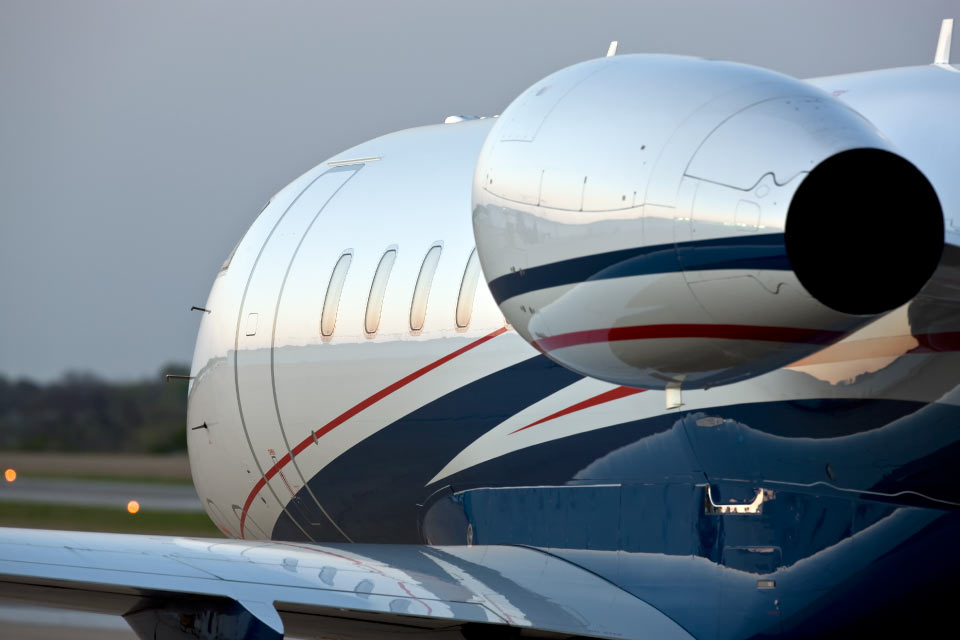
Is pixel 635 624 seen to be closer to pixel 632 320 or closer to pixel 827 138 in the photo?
pixel 632 320

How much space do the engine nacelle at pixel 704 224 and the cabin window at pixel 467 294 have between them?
2771 millimetres

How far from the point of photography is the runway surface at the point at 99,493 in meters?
34.2

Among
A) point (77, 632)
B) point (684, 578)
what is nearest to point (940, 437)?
point (684, 578)

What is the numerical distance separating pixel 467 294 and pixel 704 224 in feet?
11.5

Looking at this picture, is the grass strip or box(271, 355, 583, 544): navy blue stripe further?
the grass strip

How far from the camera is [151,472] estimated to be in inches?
1671

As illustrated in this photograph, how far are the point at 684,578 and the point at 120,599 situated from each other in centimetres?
265

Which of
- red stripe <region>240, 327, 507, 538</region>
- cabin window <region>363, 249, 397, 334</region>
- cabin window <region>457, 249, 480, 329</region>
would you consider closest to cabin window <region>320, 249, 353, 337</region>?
cabin window <region>363, 249, 397, 334</region>

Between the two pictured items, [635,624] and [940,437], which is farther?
[635,624]

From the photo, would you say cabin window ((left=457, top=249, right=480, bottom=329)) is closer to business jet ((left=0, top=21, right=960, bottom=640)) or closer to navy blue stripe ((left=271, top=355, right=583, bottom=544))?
business jet ((left=0, top=21, right=960, bottom=640))

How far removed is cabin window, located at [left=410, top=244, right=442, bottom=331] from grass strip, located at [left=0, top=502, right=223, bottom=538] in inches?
800

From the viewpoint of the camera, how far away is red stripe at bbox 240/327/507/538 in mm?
8148

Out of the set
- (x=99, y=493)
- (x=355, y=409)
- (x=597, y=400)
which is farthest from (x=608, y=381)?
(x=99, y=493)

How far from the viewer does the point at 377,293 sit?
915 cm
